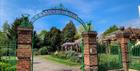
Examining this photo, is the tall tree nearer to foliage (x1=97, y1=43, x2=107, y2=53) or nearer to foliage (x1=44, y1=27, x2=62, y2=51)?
foliage (x1=44, y1=27, x2=62, y2=51)

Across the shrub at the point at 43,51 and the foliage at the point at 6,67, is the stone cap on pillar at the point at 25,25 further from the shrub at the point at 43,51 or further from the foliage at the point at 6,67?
the shrub at the point at 43,51

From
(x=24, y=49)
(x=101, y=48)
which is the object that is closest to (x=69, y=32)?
(x=101, y=48)

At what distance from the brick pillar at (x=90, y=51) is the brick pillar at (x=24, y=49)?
10.3 ft

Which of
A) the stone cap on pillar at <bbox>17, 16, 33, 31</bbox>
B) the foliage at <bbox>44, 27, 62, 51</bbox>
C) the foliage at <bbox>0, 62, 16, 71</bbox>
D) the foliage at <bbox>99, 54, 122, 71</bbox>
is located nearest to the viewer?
the stone cap on pillar at <bbox>17, 16, 33, 31</bbox>

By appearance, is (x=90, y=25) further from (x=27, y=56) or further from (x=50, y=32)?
(x=50, y=32)

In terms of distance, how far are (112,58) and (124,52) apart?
2.86ft

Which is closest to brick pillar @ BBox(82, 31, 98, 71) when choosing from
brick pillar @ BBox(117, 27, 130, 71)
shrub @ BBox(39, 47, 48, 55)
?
brick pillar @ BBox(117, 27, 130, 71)

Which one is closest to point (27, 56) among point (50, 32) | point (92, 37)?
point (92, 37)

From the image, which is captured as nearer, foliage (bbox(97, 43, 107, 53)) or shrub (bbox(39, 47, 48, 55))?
foliage (bbox(97, 43, 107, 53))

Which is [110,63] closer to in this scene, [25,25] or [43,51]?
[25,25]

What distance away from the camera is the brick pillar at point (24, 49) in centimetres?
1060

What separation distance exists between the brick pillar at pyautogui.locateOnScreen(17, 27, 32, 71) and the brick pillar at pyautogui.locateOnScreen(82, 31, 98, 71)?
3.13m

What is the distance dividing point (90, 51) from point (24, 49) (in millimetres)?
3500

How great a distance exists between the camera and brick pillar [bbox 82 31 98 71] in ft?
40.3
